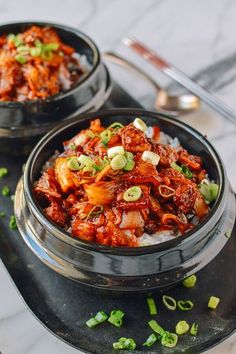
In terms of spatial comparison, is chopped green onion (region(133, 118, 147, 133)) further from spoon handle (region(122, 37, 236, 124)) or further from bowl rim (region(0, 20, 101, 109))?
spoon handle (region(122, 37, 236, 124))

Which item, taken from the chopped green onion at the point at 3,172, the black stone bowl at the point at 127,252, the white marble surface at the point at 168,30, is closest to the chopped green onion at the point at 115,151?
the black stone bowl at the point at 127,252

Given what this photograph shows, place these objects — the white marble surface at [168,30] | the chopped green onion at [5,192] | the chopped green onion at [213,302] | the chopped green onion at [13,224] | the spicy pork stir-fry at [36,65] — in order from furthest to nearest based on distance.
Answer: the white marble surface at [168,30]
the spicy pork stir-fry at [36,65]
the chopped green onion at [5,192]
the chopped green onion at [13,224]
the chopped green onion at [213,302]

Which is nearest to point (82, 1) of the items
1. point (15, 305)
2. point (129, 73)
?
point (129, 73)

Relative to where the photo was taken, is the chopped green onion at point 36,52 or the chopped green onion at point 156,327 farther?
the chopped green onion at point 36,52

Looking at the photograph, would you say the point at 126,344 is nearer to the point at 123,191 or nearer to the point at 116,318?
the point at 116,318

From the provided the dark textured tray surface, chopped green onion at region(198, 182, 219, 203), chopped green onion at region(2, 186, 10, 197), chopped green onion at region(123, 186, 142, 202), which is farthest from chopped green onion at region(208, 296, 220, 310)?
chopped green onion at region(2, 186, 10, 197)

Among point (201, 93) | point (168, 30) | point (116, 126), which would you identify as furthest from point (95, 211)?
point (168, 30)

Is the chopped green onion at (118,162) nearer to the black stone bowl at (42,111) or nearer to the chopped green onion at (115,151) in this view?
the chopped green onion at (115,151)
